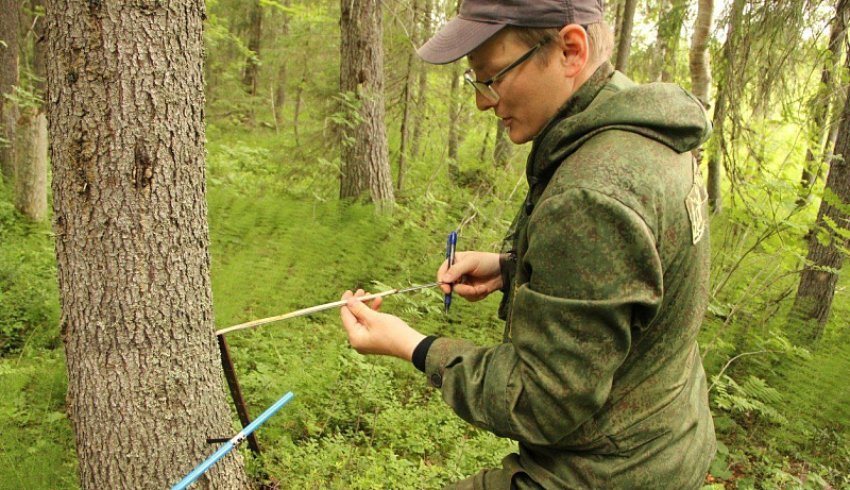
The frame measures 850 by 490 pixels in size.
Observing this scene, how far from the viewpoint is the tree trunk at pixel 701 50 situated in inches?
258

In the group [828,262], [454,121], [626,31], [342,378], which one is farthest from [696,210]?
[454,121]

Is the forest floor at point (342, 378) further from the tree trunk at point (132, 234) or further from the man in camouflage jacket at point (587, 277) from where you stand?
the man in camouflage jacket at point (587, 277)

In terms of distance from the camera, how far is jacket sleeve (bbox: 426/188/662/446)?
115 centimetres

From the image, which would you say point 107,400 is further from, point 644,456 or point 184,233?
point 644,456

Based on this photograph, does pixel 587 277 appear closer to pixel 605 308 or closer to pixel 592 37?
pixel 605 308

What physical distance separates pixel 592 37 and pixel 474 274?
3.62 feet

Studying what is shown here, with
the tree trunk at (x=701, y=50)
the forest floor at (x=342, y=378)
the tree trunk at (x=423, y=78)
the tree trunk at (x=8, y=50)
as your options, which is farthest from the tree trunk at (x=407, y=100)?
the tree trunk at (x=8, y=50)

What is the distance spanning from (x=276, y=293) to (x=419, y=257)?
4.91 ft

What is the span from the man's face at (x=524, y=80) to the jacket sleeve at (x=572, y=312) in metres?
0.34

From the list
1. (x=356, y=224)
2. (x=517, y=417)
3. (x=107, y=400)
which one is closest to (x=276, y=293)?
(x=356, y=224)

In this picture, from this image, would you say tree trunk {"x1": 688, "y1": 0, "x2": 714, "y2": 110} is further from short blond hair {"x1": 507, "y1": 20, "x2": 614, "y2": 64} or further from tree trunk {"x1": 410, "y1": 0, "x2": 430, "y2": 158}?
short blond hair {"x1": 507, "y1": 20, "x2": 614, "y2": 64}

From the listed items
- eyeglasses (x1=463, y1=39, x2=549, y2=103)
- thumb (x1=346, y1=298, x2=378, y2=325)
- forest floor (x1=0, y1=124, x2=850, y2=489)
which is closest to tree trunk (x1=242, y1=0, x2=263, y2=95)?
forest floor (x1=0, y1=124, x2=850, y2=489)

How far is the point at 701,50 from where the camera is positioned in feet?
21.9

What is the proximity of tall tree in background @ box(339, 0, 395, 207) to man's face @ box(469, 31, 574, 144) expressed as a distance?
16.9 ft
